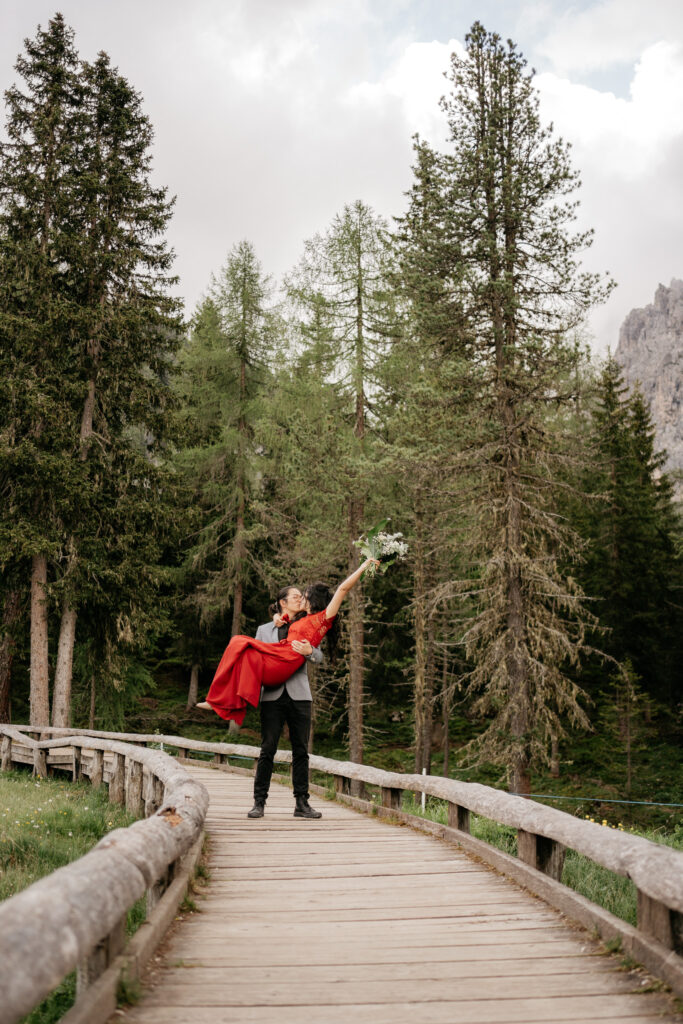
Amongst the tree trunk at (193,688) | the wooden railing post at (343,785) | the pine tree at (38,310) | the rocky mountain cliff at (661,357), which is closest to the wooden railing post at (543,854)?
the wooden railing post at (343,785)

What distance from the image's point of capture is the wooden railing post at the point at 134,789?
10328mm

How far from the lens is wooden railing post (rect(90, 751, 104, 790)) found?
13405 millimetres

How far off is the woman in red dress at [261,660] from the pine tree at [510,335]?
9326 millimetres

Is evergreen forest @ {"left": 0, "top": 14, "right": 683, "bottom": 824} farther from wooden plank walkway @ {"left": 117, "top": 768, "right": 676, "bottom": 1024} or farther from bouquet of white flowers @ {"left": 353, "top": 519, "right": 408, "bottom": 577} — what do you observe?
wooden plank walkway @ {"left": 117, "top": 768, "right": 676, "bottom": 1024}

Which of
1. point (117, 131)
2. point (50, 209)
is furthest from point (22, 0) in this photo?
point (50, 209)

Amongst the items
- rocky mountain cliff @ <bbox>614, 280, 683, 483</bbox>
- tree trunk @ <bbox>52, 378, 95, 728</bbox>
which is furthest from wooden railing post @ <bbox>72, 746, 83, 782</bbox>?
rocky mountain cliff @ <bbox>614, 280, 683, 483</bbox>

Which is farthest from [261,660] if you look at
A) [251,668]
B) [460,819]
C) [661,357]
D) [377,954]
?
[661,357]

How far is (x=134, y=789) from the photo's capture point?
10.4 meters

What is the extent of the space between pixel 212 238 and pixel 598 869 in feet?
228

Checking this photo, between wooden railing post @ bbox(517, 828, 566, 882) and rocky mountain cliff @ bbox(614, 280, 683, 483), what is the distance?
100967 millimetres

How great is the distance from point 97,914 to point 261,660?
16.7ft

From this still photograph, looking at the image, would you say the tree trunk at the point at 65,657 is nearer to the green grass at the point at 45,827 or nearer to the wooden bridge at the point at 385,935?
the green grass at the point at 45,827

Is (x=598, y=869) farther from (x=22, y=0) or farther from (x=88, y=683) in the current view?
(x=22, y=0)

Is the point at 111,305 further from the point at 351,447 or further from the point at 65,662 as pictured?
the point at 65,662
